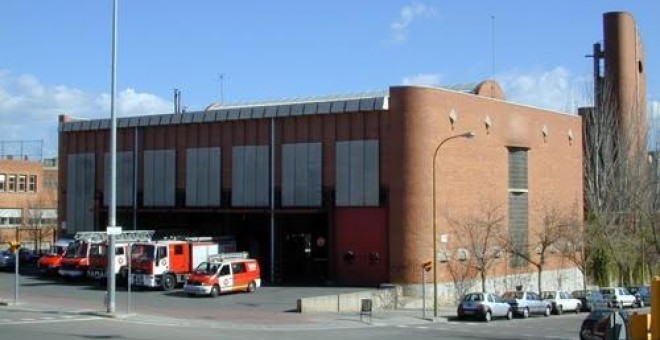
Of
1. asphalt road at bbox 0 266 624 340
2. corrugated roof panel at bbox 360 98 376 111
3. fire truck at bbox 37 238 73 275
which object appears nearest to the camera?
asphalt road at bbox 0 266 624 340

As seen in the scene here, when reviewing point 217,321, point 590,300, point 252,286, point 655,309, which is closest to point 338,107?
point 252,286

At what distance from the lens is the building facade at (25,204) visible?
91.9 m

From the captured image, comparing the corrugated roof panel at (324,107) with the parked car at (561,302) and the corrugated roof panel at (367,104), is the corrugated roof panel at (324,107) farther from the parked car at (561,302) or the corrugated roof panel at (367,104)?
the parked car at (561,302)

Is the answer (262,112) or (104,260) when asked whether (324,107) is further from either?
(104,260)

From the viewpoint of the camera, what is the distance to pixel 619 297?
57375 mm

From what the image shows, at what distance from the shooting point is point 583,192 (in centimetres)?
7619

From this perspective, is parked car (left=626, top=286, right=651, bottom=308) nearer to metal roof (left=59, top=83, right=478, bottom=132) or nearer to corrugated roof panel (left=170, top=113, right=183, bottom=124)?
metal roof (left=59, top=83, right=478, bottom=132)

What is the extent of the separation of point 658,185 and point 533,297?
28.4m

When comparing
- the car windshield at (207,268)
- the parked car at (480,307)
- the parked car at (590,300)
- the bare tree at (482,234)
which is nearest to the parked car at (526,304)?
the parked car at (480,307)

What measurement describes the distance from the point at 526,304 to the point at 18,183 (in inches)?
2546

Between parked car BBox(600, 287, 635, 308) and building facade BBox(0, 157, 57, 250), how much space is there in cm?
5651

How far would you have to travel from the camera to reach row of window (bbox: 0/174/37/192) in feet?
306

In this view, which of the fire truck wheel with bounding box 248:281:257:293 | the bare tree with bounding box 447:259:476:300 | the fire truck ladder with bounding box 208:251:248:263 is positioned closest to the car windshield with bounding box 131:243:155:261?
the fire truck ladder with bounding box 208:251:248:263

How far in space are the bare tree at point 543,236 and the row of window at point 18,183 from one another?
56.5 meters
